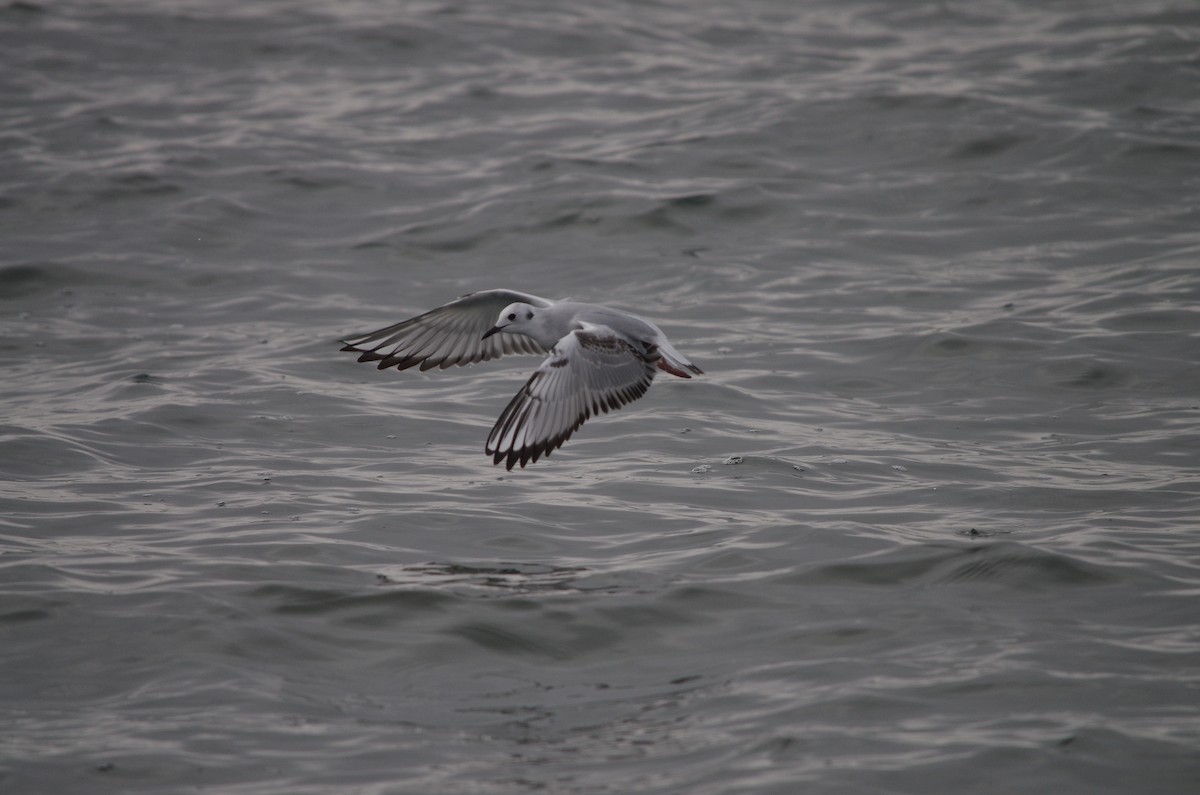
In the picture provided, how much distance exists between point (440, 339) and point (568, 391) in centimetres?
153

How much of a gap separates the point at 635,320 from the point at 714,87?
1032cm

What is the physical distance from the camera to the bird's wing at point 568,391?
748 centimetres

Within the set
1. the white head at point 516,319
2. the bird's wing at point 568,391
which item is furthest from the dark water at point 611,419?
the white head at point 516,319

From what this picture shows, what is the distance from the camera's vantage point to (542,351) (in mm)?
9047

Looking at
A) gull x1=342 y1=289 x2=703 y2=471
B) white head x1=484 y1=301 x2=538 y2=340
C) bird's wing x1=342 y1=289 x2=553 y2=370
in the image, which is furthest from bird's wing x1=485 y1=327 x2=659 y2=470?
bird's wing x1=342 y1=289 x2=553 y2=370

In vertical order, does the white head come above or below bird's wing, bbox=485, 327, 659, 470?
above

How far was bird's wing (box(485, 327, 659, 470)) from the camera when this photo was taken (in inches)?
295

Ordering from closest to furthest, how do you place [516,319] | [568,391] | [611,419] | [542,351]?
[568,391] < [516,319] < [542,351] < [611,419]

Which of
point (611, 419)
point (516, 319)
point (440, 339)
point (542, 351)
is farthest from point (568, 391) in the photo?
point (611, 419)

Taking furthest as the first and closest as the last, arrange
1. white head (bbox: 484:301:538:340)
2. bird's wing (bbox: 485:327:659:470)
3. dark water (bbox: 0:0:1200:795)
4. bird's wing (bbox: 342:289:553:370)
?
1. bird's wing (bbox: 342:289:553:370)
2. white head (bbox: 484:301:538:340)
3. bird's wing (bbox: 485:327:659:470)
4. dark water (bbox: 0:0:1200:795)

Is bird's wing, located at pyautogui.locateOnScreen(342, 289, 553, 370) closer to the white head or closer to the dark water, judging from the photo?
the white head

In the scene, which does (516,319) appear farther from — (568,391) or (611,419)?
(611,419)

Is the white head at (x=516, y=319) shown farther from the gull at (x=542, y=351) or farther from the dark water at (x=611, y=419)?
the dark water at (x=611, y=419)

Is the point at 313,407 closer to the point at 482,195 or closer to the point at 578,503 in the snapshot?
the point at 578,503
